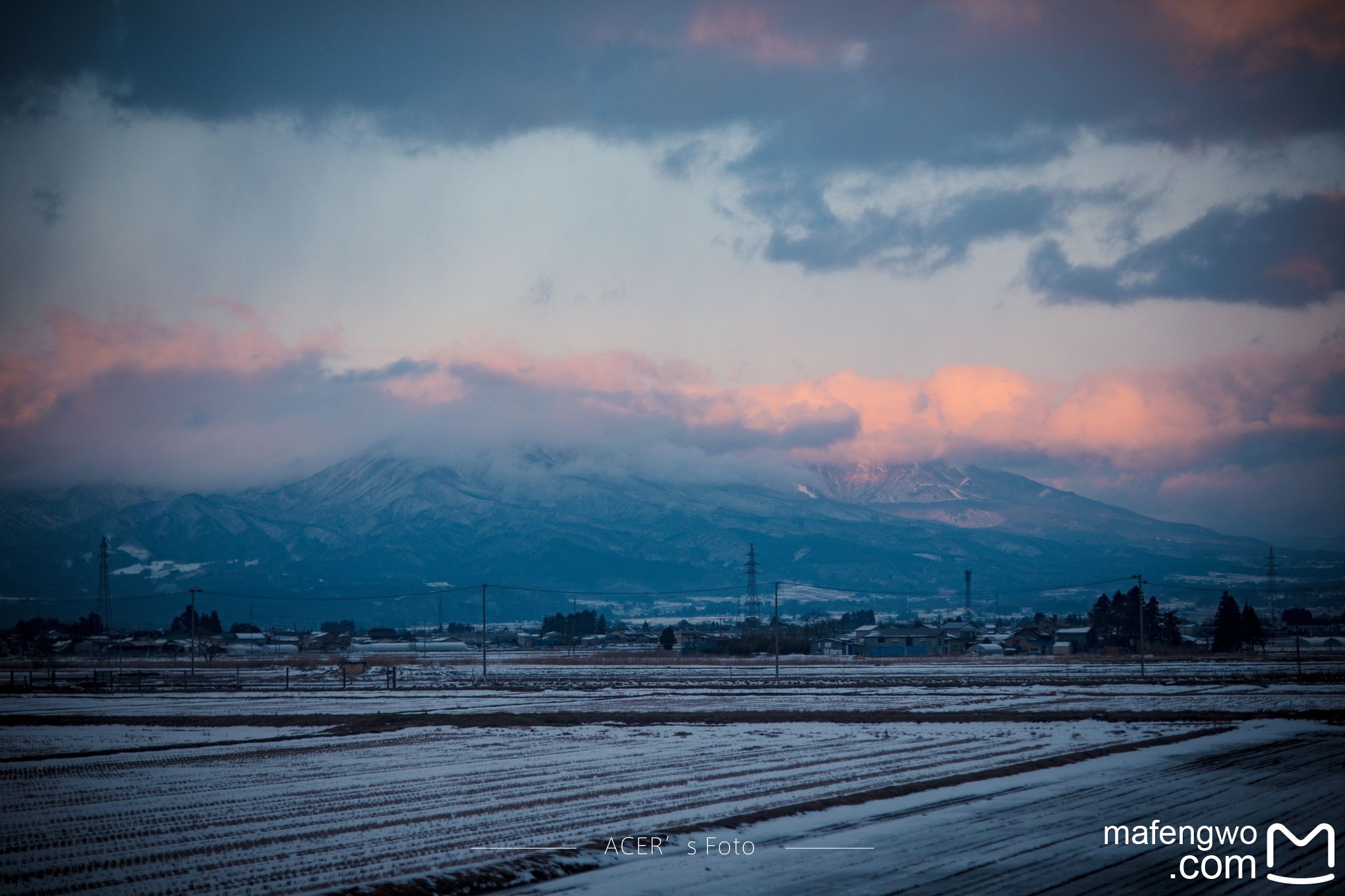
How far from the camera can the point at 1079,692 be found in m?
51.2

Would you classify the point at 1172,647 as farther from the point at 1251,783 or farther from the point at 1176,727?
the point at 1251,783

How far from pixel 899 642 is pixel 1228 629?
37.4 m

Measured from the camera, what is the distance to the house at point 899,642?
130 m

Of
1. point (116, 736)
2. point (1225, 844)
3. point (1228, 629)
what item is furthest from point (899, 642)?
point (1225, 844)

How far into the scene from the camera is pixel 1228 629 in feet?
360

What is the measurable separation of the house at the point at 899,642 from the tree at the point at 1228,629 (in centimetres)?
3135

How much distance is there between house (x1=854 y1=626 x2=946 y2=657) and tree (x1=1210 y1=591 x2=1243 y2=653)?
103ft

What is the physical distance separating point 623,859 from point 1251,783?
1327 cm

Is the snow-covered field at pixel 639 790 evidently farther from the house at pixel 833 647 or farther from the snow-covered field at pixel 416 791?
the house at pixel 833 647

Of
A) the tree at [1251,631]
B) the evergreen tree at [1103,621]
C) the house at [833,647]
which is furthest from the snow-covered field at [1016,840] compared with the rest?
the evergreen tree at [1103,621]

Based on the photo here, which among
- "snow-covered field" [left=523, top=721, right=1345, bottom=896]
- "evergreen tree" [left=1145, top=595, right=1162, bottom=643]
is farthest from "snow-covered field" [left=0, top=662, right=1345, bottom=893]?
"evergreen tree" [left=1145, top=595, right=1162, bottom=643]

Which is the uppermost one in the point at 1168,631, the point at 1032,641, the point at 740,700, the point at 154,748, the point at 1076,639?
the point at 154,748

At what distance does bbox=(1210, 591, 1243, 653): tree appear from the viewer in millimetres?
108688

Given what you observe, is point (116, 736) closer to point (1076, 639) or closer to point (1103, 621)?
point (1076, 639)
